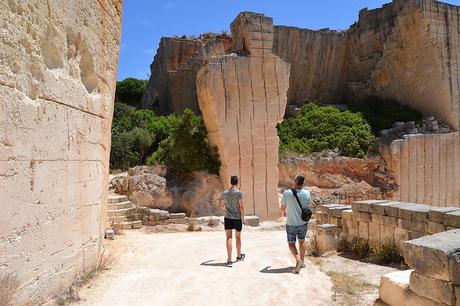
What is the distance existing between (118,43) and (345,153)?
39.4 ft

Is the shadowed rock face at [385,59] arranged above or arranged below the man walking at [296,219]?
above

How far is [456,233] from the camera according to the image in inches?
162

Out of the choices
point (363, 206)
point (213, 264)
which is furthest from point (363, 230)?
point (213, 264)

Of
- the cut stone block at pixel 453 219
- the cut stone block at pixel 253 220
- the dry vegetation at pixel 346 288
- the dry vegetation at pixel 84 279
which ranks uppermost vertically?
the cut stone block at pixel 453 219

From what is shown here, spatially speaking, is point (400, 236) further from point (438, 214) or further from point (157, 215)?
point (157, 215)

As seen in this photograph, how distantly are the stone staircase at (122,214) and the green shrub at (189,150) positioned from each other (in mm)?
1855

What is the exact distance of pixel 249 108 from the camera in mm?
12719

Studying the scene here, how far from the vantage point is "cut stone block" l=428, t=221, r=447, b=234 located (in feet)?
19.1

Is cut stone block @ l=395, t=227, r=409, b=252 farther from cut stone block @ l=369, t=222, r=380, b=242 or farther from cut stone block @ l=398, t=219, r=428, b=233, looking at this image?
cut stone block @ l=369, t=222, r=380, b=242

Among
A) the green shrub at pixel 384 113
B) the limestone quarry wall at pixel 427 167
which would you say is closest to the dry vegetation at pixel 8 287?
the limestone quarry wall at pixel 427 167

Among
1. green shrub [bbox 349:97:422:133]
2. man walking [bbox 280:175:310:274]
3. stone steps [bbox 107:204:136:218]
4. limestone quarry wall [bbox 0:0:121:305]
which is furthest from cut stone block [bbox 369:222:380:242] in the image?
green shrub [bbox 349:97:422:133]

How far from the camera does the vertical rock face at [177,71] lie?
833 inches

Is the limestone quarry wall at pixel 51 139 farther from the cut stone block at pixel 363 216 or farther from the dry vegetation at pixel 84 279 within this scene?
the cut stone block at pixel 363 216

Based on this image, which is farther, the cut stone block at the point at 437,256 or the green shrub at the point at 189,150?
the green shrub at the point at 189,150
